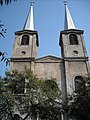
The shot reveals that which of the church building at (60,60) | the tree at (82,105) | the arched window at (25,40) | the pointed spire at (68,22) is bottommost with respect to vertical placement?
the tree at (82,105)

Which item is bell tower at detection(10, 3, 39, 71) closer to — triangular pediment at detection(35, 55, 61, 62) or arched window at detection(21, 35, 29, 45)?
arched window at detection(21, 35, 29, 45)

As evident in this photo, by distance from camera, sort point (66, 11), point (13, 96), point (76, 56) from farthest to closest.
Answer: point (66, 11)
point (76, 56)
point (13, 96)

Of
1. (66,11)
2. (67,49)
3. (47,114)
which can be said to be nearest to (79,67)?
(67,49)

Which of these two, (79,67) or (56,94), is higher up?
(79,67)

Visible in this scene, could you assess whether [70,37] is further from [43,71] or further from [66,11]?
[66,11]

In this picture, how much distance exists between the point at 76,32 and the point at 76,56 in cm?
516

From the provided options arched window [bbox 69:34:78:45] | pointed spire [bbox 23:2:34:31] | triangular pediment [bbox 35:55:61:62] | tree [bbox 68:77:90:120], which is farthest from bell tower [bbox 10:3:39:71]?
tree [bbox 68:77:90:120]

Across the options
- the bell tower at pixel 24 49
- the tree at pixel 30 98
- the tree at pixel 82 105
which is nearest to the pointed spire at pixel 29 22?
the bell tower at pixel 24 49

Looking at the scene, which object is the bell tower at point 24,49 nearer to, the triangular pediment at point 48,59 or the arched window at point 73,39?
the triangular pediment at point 48,59

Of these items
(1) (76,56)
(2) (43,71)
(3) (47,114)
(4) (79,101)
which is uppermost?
(1) (76,56)

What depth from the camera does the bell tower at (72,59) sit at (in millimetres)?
23469

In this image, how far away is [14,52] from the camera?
27.1m

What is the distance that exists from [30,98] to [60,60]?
11.5m

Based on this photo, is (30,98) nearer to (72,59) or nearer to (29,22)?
(72,59)
